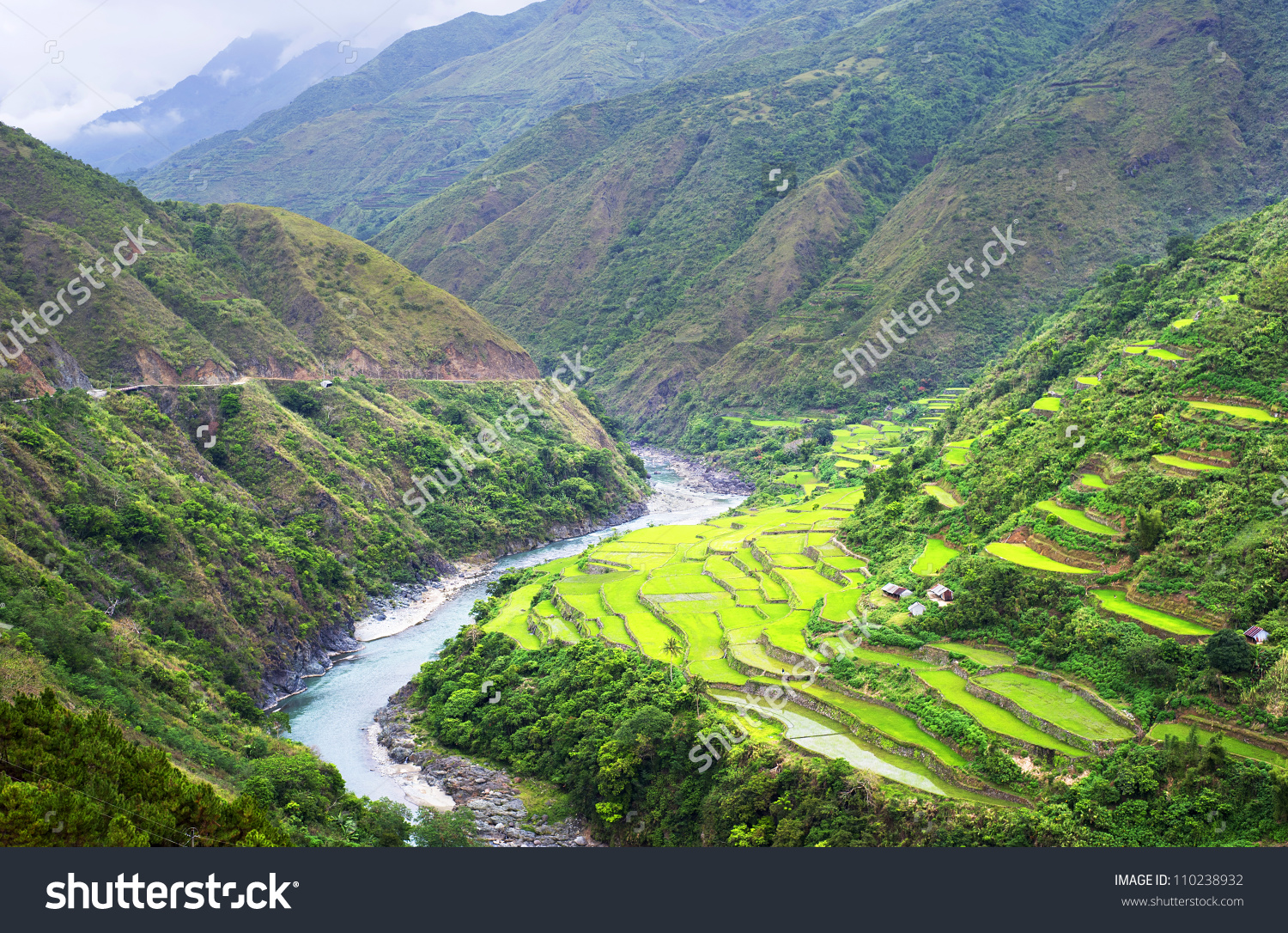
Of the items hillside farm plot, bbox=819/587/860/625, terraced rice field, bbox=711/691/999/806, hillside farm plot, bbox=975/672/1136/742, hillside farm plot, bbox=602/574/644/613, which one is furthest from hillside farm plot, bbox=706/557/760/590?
hillside farm plot, bbox=975/672/1136/742

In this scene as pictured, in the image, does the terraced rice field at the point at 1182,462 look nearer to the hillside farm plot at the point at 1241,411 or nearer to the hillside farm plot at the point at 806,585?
the hillside farm plot at the point at 1241,411

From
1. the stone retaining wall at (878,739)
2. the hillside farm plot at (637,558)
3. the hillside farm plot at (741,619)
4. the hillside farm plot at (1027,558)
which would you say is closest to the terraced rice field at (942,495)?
the hillside farm plot at (1027,558)

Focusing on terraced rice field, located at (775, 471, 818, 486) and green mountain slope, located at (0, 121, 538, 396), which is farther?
terraced rice field, located at (775, 471, 818, 486)

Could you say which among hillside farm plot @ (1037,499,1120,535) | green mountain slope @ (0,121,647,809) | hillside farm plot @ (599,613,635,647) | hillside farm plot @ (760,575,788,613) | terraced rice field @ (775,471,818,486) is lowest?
terraced rice field @ (775,471,818,486)

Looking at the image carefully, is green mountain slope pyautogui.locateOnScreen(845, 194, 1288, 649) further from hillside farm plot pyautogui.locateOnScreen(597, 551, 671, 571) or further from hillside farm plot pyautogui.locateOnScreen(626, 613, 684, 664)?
hillside farm plot pyautogui.locateOnScreen(597, 551, 671, 571)

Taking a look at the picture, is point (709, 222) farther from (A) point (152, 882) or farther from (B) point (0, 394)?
(A) point (152, 882)

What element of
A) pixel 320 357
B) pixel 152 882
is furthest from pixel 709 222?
pixel 152 882
